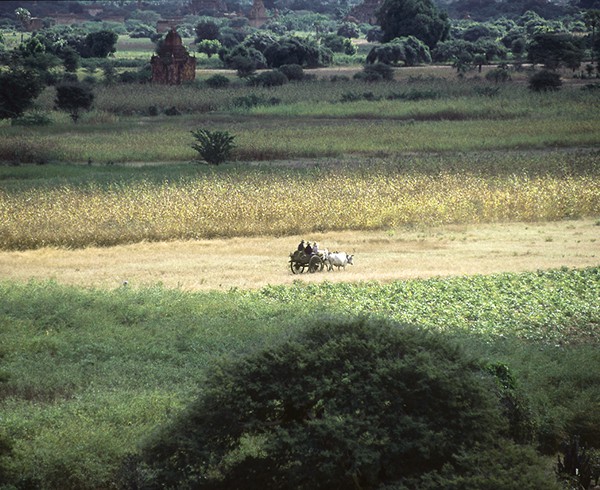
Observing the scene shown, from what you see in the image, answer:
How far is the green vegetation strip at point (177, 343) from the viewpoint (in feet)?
39.0

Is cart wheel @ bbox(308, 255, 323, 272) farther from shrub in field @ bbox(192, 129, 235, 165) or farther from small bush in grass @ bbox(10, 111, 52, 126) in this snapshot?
small bush in grass @ bbox(10, 111, 52, 126)

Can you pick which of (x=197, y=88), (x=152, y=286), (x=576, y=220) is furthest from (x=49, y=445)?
(x=197, y=88)

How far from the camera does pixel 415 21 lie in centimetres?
9588

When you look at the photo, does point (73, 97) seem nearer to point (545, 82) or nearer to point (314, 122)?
point (314, 122)

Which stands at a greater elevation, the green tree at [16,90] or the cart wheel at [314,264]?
the green tree at [16,90]

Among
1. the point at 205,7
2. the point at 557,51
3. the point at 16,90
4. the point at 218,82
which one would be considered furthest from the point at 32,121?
the point at 205,7

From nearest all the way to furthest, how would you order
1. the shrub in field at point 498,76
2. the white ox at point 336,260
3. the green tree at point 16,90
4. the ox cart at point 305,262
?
the ox cart at point 305,262
the white ox at point 336,260
the green tree at point 16,90
the shrub in field at point 498,76

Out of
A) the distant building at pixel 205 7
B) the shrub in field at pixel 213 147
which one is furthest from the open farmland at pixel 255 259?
the distant building at pixel 205 7

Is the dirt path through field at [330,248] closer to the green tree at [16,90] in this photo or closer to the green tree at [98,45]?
the green tree at [16,90]

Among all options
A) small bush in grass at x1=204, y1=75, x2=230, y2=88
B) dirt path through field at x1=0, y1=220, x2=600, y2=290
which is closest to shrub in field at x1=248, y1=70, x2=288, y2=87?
small bush in grass at x1=204, y1=75, x2=230, y2=88

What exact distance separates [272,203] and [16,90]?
27.3 metres

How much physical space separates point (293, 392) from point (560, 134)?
118ft

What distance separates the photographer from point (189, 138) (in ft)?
142

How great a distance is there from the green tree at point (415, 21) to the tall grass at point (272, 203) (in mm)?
64664
